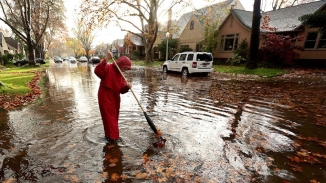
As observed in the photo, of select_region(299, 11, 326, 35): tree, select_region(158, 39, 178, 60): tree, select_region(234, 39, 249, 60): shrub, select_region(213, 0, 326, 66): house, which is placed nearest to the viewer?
select_region(299, 11, 326, 35): tree

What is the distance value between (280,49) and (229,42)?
850 centimetres

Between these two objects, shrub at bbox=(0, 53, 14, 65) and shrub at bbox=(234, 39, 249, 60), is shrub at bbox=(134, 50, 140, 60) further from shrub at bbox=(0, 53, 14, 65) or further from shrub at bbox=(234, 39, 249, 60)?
shrub at bbox=(234, 39, 249, 60)

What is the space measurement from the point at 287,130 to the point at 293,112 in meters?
1.75

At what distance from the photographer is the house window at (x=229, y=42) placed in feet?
77.6

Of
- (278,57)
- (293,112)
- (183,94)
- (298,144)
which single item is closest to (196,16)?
(278,57)

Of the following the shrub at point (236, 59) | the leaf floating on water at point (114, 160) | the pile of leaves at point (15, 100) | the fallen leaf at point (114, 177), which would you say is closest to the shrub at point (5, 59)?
the pile of leaves at point (15, 100)

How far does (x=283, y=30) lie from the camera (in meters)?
19.4

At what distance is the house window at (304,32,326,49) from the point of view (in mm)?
17891

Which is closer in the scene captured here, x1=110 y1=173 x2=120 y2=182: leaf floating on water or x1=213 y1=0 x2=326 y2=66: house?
x1=110 y1=173 x2=120 y2=182: leaf floating on water

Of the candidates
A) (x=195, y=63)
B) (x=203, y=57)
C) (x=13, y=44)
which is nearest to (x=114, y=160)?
(x=195, y=63)

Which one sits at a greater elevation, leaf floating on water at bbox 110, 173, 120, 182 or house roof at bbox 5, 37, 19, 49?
house roof at bbox 5, 37, 19, 49

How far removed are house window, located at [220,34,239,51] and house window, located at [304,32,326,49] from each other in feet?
23.7

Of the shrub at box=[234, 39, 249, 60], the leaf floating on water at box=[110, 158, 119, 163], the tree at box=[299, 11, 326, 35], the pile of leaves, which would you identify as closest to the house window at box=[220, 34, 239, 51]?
the shrub at box=[234, 39, 249, 60]

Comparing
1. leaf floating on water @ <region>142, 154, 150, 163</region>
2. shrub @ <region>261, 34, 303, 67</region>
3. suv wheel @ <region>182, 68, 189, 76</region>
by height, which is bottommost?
leaf floating on water @ <region>142, 154, 150, 163</region>
